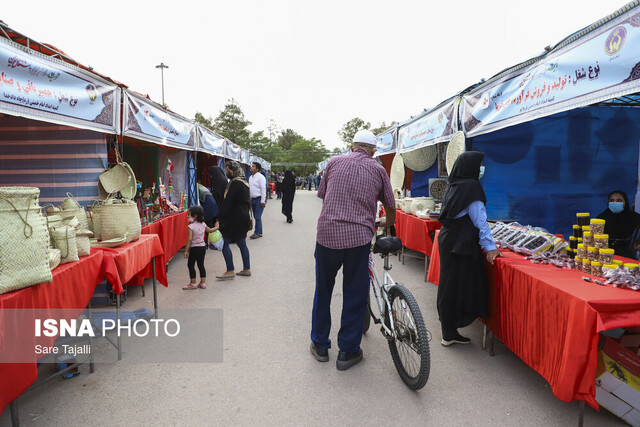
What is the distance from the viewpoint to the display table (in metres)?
5.65

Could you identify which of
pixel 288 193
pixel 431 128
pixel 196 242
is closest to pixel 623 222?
pixel 431 128

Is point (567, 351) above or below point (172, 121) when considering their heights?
below

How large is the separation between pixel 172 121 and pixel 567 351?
6.18 m

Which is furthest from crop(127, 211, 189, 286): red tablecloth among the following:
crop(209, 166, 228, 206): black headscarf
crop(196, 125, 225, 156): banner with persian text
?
crop(196, 125, 225, 156): banner with persian text

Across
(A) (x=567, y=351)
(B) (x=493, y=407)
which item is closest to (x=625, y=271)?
(A) (x=567, y=351)

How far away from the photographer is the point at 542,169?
5043 millimetres

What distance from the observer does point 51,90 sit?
3.13 m

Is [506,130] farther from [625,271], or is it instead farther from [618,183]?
[625,271]

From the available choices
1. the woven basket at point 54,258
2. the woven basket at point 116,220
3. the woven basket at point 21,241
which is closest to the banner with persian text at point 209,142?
the woven basket at point 116,220

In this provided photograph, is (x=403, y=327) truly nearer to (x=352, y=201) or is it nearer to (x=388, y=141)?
(x=352, y=201)

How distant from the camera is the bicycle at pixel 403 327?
252 centimetres

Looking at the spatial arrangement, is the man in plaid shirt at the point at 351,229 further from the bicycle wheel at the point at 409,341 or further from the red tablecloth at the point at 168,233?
the red tablecloth at the point at 168,233

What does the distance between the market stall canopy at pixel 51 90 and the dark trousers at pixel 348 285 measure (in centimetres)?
251

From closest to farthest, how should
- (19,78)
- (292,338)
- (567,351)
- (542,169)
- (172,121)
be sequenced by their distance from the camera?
(567,351) → (19,78) → (292,338) → (542,169) → (172,121)
